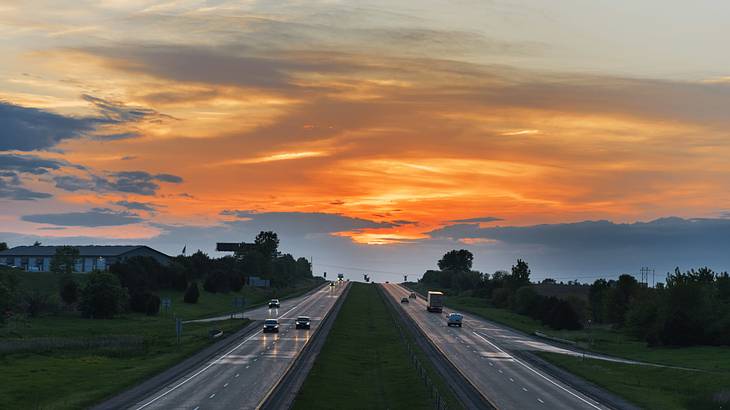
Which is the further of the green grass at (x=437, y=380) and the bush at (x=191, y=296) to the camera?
the bush at (x=191, y=296)

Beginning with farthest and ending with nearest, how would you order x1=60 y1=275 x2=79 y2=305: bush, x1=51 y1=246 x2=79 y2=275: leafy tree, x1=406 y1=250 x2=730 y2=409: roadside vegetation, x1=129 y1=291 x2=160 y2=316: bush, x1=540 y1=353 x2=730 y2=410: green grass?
x1=51 y1=246 x2=79 y2=275: leafy tree < x1=129 y1=291 x2=160 y2=316: bush < x1=60 y1=275 x2=79 y2=305: bush < x1=406 y1=250 x2=730 y2=409: roadside vegetation < x1=540 y1=353 x2=730 y2=410: green grass

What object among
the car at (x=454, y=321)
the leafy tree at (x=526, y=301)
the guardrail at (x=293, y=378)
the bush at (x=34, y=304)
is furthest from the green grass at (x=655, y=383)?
the leafy tree at (x=526, y=301)

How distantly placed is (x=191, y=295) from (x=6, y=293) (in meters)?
71.9

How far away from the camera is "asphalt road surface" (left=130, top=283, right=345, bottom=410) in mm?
53844

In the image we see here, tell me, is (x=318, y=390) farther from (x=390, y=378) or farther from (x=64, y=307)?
(x=64, y=307)

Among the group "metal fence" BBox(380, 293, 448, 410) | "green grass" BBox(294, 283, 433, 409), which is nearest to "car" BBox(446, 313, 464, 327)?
"green grass" BBox(294, 283, 433, 409)

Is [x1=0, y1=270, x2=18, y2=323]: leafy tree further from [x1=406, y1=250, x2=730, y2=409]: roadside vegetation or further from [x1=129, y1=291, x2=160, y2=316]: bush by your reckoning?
[x1=406, y1=250, x2=730, y2=409]: roadside vegetation

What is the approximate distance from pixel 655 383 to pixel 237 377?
35604mm

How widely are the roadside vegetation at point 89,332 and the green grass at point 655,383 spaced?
37.2 m

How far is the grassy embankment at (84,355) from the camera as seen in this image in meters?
58.8

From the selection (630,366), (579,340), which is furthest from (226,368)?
(579,340)

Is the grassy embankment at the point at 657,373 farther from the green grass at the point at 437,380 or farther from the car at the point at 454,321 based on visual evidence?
the car at the point at 454,321

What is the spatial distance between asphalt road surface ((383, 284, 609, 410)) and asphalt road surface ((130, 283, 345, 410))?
16122 mm

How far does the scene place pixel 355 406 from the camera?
55.3m
